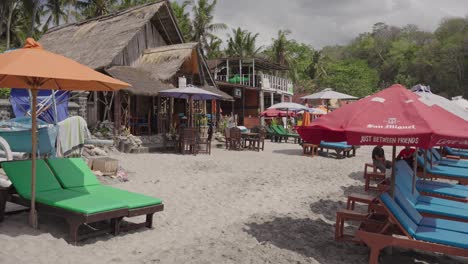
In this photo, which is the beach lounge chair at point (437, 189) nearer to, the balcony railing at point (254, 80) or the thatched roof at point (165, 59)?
the thatched roof at point (165, 59)

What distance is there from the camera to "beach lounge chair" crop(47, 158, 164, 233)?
490 cm

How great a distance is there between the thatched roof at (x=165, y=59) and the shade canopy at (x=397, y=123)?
38.3 feet

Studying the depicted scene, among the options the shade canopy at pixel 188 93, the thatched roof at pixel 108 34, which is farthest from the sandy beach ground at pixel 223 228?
the thatched roof at pixel 108 34

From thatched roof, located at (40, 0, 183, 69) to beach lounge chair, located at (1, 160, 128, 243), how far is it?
939 centimetres

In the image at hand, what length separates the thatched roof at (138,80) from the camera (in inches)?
528

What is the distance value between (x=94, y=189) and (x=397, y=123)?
13.1 feet

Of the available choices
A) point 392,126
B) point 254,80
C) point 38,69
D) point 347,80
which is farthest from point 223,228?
point 347,80

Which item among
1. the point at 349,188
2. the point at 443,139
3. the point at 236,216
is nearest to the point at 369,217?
the point at 443,139

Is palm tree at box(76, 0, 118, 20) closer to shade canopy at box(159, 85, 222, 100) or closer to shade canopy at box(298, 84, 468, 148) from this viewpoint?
shade canopy at box(159, 85, 222, 100)

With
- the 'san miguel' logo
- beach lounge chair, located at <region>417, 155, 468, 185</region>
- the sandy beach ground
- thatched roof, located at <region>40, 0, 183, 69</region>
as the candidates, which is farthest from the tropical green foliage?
the 'san miguel' logo

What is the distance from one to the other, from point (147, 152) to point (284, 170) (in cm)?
539

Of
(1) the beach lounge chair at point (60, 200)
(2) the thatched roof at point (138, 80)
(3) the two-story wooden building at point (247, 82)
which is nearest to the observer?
(1) the beach lounge chair at point (60, 200)

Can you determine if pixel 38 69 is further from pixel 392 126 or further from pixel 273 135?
pixel 273 135

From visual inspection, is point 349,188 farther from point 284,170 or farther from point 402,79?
point 402,79
